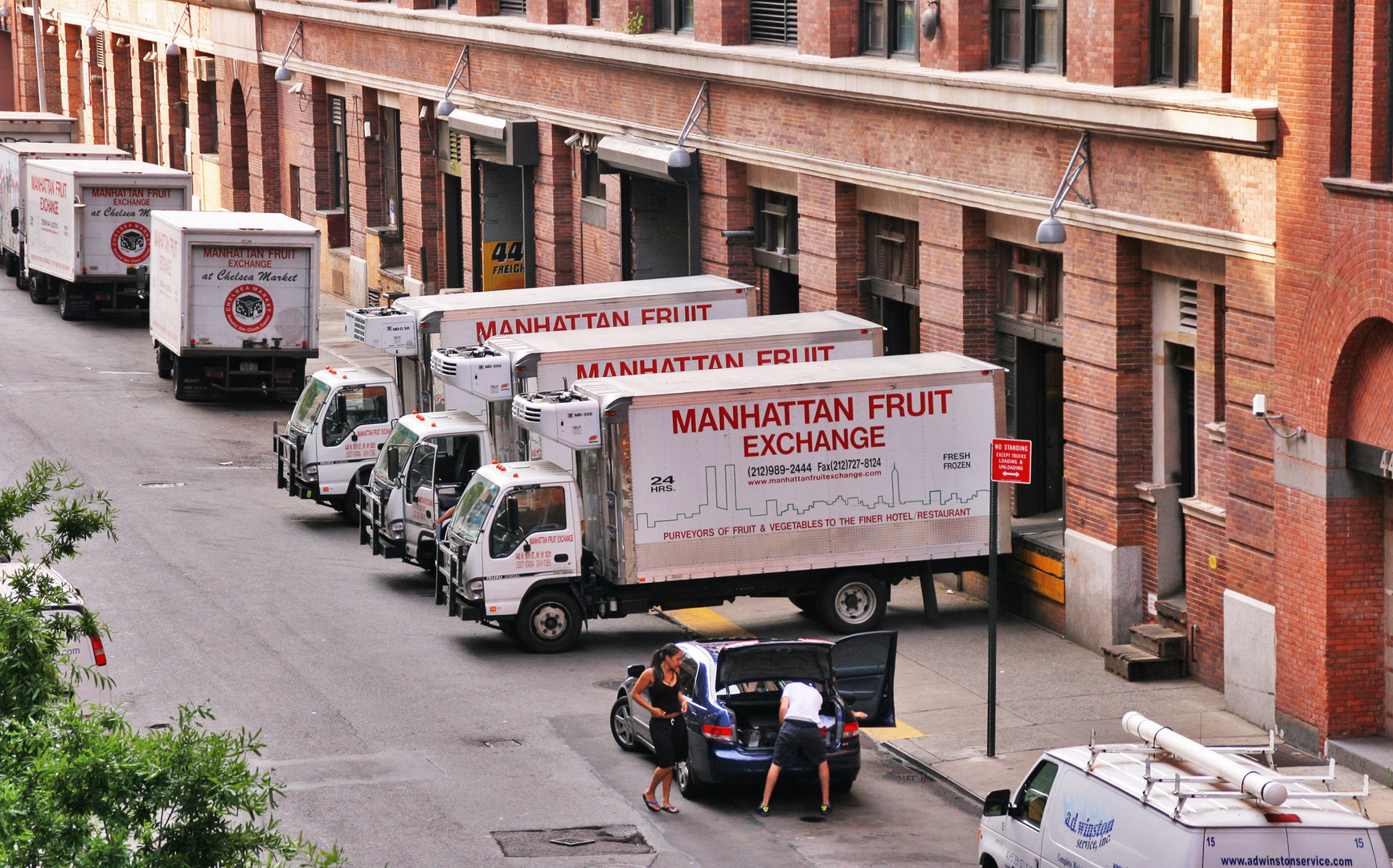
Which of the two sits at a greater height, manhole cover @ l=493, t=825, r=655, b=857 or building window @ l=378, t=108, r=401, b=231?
building window @ l=378, t=108, r=401, b=231

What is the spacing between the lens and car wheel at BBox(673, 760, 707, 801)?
57.3 ft

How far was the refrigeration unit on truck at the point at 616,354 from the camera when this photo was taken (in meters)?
24.8

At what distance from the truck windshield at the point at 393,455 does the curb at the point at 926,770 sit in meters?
8.90

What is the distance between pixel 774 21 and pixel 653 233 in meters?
5.88

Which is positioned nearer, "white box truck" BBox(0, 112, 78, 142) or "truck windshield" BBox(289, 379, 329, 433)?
"truck windshield" BBox(289, 379, 329, 433)

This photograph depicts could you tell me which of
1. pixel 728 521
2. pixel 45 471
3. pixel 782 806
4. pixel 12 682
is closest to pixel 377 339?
pixel 728 521

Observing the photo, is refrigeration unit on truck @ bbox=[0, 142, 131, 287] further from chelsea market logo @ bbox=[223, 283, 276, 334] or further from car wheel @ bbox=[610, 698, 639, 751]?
car wheel @ bbox=[610, 698, 639, 751]

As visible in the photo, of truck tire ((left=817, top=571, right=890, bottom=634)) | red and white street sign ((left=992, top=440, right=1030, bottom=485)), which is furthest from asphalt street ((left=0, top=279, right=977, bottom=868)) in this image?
red and white street sign ((left=992, top=440, right=1030, bottom=485))

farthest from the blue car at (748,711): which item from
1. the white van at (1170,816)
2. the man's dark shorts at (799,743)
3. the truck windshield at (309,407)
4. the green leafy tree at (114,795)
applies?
the truck windshield at (309,407)

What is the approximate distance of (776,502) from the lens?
22547 millimetres

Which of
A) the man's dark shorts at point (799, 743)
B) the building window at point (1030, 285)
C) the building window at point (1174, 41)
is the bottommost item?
the man's dark shorts at point (799, 743)

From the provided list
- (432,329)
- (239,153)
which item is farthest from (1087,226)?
(239,153)

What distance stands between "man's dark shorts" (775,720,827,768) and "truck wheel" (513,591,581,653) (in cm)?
599

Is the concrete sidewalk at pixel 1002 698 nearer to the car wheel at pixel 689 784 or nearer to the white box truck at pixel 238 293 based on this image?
the car wheel at pixel 689 784
